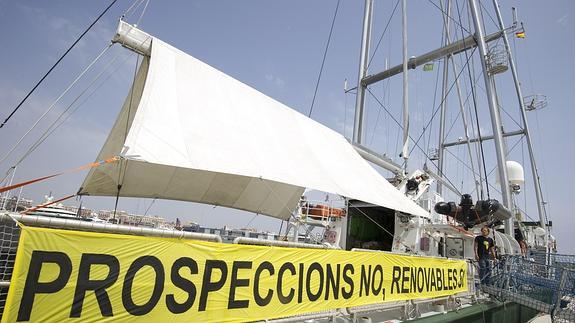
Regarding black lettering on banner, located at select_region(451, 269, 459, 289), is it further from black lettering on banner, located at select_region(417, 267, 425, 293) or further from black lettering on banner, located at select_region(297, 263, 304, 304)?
black lettering on banner, located at select_region(297, 263, 304, 304)

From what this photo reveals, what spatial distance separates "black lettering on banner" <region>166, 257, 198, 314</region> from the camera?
3.20 meters

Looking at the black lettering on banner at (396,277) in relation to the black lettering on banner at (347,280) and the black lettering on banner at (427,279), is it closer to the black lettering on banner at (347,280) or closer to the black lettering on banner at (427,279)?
the black lettering on banner at (427,279)

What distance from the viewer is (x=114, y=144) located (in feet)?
24.3

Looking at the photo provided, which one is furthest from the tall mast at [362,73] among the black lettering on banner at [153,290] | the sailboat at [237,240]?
the black lettering on banner at [153,290]

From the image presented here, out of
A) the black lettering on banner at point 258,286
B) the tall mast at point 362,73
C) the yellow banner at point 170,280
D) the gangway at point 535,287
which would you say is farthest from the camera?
the tall mast at point 362,73

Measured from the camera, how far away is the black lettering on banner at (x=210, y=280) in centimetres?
341

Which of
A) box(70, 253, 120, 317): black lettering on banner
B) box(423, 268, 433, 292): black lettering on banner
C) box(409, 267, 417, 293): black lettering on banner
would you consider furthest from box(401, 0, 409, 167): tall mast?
box(70, 253, 120, 317): black lettering on banner

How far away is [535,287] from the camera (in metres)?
8.69

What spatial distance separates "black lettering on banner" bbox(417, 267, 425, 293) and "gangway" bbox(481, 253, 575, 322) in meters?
3.76

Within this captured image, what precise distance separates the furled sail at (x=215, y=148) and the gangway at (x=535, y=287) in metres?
2.90

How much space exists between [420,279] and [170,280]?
17.3 feet

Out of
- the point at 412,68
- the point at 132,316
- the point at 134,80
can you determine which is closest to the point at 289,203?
the point at 134,80

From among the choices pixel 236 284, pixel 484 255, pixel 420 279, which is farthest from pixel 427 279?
pixel 236 284

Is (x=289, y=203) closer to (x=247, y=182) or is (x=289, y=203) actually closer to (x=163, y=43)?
(x=247, y=182)
